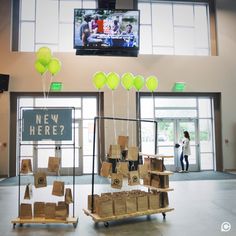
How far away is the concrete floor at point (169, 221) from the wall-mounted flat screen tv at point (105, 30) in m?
4.08

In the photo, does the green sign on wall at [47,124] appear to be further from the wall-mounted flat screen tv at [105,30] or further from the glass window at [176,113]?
the glass window at [176,113]

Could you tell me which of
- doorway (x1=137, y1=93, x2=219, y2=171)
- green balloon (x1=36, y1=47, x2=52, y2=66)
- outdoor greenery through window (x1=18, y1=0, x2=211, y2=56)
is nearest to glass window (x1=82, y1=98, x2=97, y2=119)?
doorway (x1=137, y1=93, x2=219, y2=171)

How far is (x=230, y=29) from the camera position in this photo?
11.1 metres

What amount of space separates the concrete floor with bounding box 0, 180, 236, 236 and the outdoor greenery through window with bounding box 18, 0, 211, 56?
6.01 metres

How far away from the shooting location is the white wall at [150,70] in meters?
10.0

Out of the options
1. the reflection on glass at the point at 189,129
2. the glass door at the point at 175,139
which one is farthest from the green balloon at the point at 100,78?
the reflection on glass at the point at 189,129

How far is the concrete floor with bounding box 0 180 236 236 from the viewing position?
392 centimetres

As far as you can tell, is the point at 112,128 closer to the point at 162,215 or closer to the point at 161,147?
the point at 161,147

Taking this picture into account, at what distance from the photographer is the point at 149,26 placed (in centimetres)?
1102

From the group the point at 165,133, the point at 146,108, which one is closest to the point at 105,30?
the point at 146,108

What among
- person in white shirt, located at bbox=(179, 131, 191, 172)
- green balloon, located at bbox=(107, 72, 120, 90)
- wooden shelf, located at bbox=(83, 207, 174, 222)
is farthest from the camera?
person in white shirt, located at bbox=(179, 131, 191, 172)

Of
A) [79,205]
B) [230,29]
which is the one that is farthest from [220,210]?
[230,29]

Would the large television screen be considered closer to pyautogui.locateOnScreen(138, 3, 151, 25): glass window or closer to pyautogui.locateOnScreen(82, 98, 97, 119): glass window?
pyautogui.locateOnScreen(82, 98, 97, 119): glass window

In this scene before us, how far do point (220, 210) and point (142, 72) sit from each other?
6.40 meters
